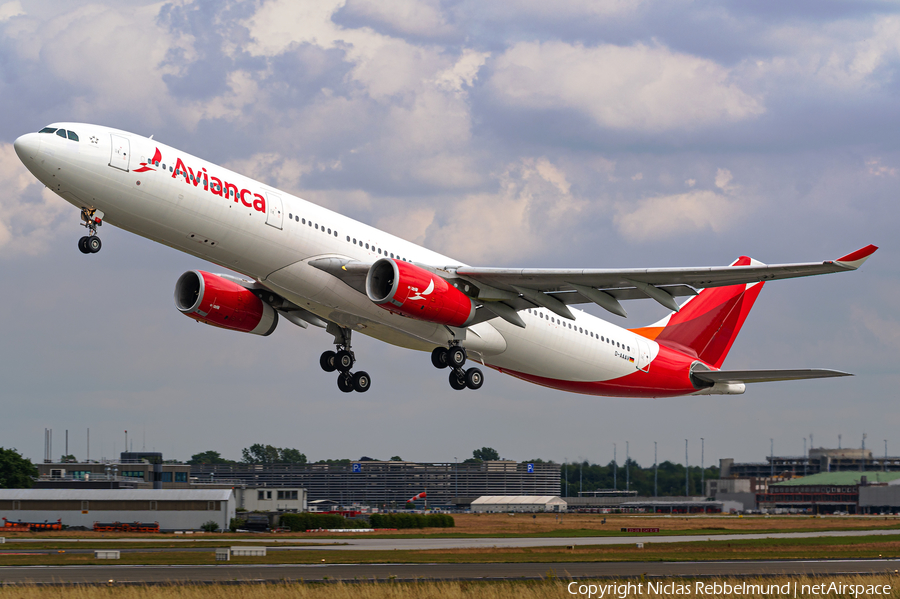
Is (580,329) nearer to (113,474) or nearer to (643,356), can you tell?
(643,356)

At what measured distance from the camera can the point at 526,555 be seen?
48.8m

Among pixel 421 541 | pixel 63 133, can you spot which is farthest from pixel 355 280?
pixel 421 541

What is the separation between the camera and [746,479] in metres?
169

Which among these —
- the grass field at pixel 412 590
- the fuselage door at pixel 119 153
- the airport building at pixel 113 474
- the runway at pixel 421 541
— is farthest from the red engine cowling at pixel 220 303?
the airport building at pixel 113 474

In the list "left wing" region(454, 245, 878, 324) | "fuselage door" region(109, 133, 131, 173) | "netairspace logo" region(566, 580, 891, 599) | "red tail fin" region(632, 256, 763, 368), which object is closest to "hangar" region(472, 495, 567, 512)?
"red tail fin" region(632, 256, 763, 368)

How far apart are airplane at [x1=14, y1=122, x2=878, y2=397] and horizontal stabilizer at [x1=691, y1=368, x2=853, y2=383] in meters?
0.09

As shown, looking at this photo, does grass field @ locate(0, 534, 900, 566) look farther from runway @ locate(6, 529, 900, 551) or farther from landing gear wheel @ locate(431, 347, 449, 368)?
landing gear wheel @ locate(431, 347, 449, 368)

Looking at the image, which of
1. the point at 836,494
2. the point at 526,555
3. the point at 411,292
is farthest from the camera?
the point at 836,494

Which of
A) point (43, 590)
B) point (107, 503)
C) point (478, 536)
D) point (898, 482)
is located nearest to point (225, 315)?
point (43, 590)

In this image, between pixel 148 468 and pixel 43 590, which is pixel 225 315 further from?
pixel 148 468

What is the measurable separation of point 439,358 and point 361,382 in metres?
5.11

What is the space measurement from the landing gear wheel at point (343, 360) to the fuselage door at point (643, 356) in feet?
44.4

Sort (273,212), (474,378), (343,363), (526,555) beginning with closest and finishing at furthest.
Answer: (273,212) → (474,378) → (343,363) → (526,555)

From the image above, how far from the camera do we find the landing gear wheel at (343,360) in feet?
138
